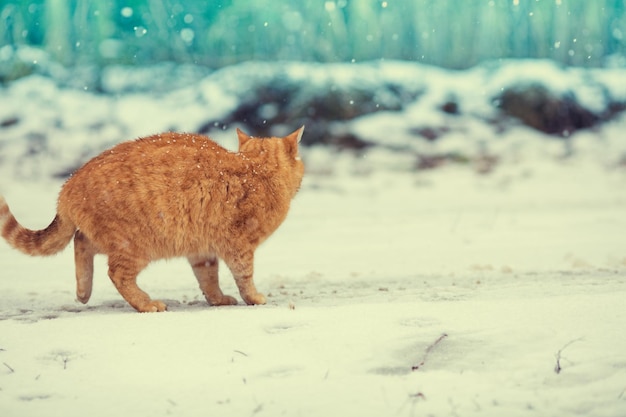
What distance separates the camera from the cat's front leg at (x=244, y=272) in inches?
165

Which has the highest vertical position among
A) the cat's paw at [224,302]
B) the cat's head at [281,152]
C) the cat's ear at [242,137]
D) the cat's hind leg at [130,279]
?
the cat's ear at [242,137]

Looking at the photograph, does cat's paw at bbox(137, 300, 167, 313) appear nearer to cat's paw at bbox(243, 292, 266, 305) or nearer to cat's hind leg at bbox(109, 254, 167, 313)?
cat's hind leg at bbox(109, 254, 167, 313)

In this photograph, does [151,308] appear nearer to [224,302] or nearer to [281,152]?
[224,302]

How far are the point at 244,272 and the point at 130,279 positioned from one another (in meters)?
0.61

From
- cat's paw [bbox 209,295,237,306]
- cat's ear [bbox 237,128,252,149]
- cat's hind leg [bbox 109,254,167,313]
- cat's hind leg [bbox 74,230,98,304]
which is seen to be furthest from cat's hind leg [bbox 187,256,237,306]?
cat's ear [bbox 237,128,252,149]

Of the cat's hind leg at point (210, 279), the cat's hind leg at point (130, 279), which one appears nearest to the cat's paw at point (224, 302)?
the cat's hind leg at point (210, 279)

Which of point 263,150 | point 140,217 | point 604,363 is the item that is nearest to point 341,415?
point 604,363

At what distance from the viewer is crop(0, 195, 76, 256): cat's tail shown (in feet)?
13.8

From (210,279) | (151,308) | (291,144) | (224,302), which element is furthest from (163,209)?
(291,144)

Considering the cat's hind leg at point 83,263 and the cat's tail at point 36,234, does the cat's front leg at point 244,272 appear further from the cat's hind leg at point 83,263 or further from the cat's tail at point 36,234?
the cat's tail at point 36,234

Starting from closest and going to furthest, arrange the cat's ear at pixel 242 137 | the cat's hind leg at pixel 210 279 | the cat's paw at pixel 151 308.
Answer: the cat's paw at pixel 151 308 → the cat's hind leg at pixel 210 279 → the cat's ear at pixel 242 137

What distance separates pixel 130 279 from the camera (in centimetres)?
405

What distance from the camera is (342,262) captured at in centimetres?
639

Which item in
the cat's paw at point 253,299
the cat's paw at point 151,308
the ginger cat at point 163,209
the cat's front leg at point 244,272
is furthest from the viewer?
the cat's paw at point 253,299
